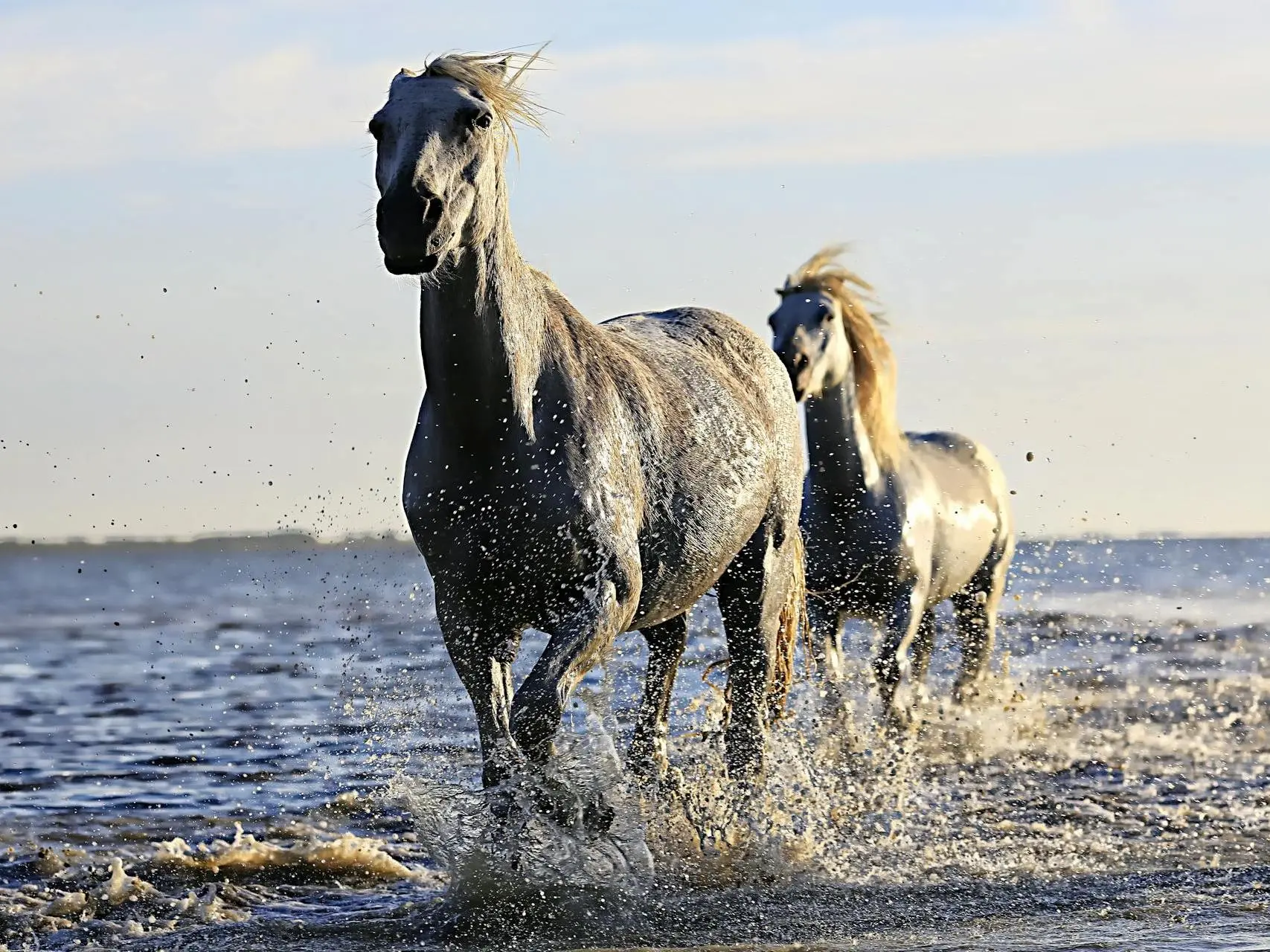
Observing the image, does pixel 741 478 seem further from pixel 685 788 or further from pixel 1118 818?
pixel 1118 818

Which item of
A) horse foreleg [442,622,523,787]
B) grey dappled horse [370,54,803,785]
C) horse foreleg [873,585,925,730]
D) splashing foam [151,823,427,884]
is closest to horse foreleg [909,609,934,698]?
horse foreleg [873,585,925,730]

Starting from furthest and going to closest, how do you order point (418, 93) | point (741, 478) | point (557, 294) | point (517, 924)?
point (741, 478) → point (557, 294) → point (517, 924) → point (418, 93)

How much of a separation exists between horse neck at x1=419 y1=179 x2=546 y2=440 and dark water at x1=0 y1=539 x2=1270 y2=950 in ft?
1.77

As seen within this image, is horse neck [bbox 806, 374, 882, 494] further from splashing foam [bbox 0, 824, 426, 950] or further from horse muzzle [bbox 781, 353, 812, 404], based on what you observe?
splashing foam [bbox 0, 824, 426, 950]

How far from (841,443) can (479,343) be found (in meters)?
4.40

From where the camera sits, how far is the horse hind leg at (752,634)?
5.91 metres

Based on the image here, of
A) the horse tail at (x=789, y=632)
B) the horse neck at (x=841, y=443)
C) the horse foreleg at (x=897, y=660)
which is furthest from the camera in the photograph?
the horse neck at (x=841, y=443)

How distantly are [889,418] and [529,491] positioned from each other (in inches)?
185

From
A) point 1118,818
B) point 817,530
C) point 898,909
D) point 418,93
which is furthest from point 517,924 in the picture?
point 817,530

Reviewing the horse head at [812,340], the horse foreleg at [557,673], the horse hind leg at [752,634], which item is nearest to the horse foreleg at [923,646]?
the horse head at [812,340]

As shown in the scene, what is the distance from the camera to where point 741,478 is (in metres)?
5.57

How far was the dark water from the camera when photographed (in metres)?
4.46

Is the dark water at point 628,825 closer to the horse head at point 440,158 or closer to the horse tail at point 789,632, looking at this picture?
the horse tail at point 789,632

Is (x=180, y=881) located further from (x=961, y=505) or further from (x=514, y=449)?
(x=961, y=505)
